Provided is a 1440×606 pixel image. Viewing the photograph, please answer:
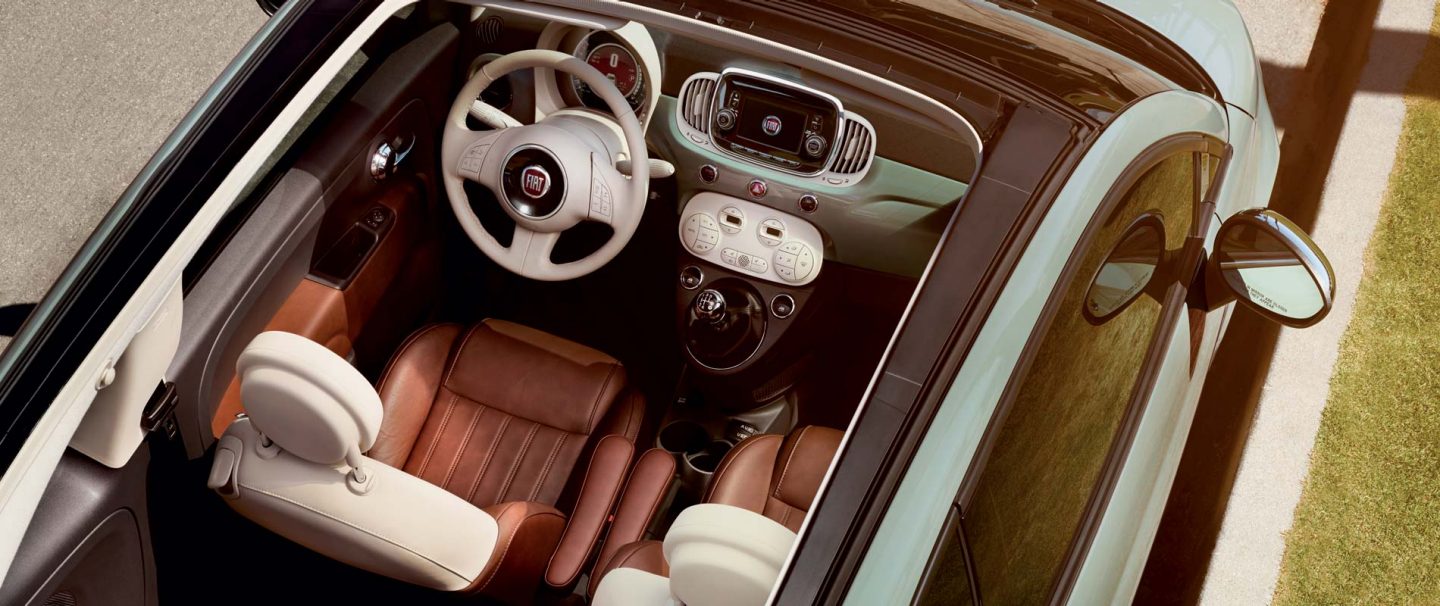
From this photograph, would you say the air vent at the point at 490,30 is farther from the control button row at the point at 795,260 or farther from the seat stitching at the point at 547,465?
the seat stitching at the point at 547,465

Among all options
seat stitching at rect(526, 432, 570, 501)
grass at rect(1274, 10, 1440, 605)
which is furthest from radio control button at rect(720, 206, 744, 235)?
grass at rect(1274, 10, 1440, 605)

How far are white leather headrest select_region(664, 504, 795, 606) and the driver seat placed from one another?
0.56 meters

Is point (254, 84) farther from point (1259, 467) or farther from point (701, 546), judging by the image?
point (1259, 467)

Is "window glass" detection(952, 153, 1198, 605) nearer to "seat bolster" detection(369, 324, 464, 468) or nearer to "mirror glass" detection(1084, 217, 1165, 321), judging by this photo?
"mirror glass" detection(1084, 217, 1165, 321)

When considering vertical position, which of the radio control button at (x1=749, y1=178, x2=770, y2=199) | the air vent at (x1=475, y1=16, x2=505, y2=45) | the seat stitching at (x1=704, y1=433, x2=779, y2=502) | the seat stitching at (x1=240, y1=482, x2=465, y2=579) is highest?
the air vent at (x1=475, y1=16, x2=505, y2=45)

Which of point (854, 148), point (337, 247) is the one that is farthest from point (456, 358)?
point (854, 148)

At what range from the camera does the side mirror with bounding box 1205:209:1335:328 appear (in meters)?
1.99

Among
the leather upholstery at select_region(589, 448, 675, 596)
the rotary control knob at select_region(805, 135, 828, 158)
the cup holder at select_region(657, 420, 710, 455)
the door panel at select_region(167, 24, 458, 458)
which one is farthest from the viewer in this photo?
the cup holder at select_region(657, 420, 710, 455)

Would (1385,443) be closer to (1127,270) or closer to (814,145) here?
(1127,270)

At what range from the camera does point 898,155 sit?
2541 mm

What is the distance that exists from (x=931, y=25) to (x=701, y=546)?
1.20m

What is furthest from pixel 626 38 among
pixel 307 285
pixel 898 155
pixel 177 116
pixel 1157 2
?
pixel 177 116

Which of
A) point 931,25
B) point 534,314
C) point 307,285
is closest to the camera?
point 931,25

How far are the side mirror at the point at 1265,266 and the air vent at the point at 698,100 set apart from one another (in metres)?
1.22
